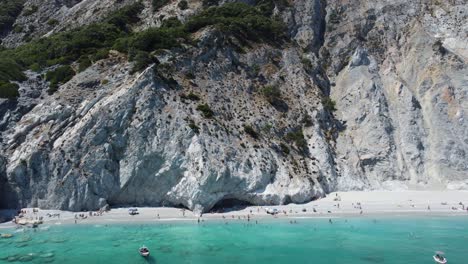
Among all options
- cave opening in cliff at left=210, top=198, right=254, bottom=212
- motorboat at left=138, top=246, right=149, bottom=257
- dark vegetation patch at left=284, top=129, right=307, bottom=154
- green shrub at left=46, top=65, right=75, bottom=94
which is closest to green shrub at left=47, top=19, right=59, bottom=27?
green shrub at left=46, top=65, right=75, bottom=94

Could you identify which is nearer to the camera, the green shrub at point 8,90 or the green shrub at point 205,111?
the green shrub at point 8,90

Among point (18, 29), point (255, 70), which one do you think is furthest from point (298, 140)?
point (18, 29)

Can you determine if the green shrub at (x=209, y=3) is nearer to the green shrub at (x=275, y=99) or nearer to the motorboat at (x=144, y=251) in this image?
the green shrub at (x=275, y=99)

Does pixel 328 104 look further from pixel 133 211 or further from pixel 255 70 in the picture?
pixel 133 211

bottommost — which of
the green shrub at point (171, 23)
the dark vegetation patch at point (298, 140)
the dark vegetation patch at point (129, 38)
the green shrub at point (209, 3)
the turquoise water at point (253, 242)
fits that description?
the turquoise water at point (253, 242)

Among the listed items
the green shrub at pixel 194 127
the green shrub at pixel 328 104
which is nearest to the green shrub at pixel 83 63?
the green shrub at pixel 194 127

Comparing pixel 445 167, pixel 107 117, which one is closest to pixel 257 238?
pixel 107 117

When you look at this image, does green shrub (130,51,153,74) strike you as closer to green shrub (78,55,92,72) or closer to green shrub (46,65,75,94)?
green shrub (78,55,92,72)
